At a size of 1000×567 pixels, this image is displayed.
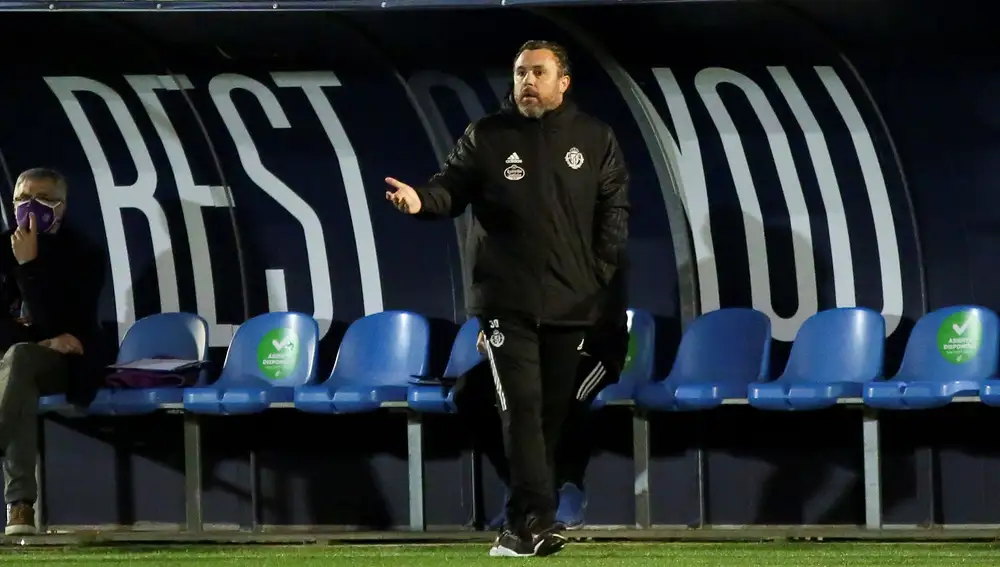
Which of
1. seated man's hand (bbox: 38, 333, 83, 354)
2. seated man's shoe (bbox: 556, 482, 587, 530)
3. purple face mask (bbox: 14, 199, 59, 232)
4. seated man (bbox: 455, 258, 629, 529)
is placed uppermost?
purple face mask (bbox: 14, 199, 59, 232)

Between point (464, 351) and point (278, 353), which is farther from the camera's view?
point (278, 353)

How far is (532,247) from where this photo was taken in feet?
22.8

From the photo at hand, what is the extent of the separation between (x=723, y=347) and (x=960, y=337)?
1186 mm

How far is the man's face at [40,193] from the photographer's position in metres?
9.00

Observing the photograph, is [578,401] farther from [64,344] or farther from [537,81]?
[64,344]

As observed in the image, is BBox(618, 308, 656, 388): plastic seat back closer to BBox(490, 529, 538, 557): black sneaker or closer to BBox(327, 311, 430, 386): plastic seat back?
BBox(327, 311, 430, 386): plastic seat back

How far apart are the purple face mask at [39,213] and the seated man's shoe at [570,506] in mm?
2876

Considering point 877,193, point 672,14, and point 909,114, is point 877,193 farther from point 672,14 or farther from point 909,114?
point 672,14

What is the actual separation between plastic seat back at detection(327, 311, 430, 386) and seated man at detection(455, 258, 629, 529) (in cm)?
53

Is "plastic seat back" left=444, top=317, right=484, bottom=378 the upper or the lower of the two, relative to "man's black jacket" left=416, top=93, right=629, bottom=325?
lower

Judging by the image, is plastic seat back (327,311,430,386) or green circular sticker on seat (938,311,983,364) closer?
green circular sticker on seat (938,311,983,364)

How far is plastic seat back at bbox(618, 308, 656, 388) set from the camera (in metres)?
9.24

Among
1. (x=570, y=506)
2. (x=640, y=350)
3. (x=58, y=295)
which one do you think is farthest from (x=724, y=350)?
(x=58, y=295)

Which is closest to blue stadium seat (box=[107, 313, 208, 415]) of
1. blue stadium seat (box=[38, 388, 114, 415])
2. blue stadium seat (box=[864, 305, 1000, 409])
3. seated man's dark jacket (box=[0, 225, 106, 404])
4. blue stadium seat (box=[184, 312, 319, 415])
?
blue stadium seat (box=[184, 312, 319, 415])
